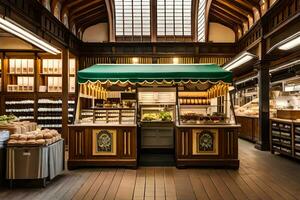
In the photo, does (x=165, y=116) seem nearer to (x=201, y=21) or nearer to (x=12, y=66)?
(x=12, y=66)

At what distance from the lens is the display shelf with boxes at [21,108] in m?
9.71

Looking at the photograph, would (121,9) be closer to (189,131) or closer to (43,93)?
(43,93)

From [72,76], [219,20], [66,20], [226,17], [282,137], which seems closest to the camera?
[282,137]

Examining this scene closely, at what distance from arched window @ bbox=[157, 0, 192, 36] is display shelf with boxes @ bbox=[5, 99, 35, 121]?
19.8 ft

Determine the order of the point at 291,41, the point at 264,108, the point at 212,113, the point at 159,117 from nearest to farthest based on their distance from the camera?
the point at 291,41
the point at 212,113
the point at 159,117
the point at 264,108

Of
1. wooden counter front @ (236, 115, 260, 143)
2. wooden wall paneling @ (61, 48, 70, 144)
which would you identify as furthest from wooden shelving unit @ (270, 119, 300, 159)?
wooden wall paneling @ (61, 48, 70, 144)

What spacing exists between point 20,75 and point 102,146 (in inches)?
185

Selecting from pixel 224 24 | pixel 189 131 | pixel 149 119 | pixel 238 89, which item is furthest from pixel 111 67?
pixel 238 89

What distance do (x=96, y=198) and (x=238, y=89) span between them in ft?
44.4

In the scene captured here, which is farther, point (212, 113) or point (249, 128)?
point (249, 128)

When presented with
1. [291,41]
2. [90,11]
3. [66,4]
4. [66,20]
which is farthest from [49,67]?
[291,41]

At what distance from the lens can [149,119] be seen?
838cm

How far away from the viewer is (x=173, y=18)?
42.6ft

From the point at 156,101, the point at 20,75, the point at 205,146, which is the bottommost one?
the point at 205,146
